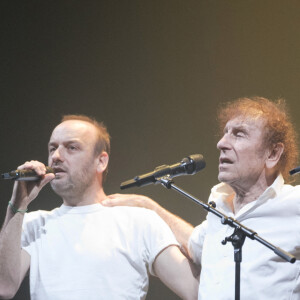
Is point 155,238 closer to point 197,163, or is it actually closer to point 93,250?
point 93,250

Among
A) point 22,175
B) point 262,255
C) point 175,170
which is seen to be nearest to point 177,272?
point 262,255

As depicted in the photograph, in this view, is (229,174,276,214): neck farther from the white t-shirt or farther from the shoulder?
the shoulder

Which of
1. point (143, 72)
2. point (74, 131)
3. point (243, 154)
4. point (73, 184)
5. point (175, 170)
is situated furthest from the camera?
point (143, 72)

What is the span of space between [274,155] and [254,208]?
33 cm

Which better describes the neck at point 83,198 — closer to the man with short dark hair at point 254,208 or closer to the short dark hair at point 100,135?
the short dark hair at point 100,135

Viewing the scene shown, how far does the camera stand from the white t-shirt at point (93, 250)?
8.11 feet

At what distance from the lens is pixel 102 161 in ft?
9.50

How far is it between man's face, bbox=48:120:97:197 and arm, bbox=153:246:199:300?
61 centimetres

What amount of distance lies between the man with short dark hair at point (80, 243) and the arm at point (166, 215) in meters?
0.05

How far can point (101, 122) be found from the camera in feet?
10.6

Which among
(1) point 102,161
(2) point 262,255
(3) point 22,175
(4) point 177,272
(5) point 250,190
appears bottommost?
(4) point 177,272

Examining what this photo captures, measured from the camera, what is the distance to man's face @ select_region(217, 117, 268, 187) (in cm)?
231

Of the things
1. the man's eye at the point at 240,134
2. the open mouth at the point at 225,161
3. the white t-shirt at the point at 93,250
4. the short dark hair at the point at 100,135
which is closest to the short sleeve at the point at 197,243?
the white t-shirt at the point at 93,250

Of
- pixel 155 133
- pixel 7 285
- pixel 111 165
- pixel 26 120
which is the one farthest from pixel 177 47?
pixel 7 285
